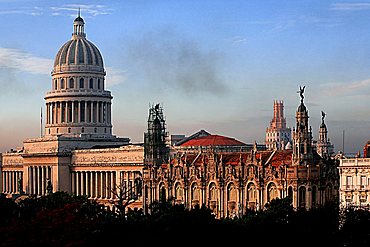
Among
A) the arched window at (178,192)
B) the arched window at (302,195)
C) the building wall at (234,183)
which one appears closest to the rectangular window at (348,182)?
the building wall at (234,183)

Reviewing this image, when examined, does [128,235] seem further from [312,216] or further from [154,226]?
[312,216]

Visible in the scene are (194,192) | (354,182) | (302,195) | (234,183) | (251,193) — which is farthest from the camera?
(194,192)

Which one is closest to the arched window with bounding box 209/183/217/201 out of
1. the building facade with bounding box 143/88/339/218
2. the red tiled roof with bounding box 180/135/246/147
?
the building facade with bounding box 143/88/339/218

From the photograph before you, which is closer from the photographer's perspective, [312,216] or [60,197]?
[312,216]

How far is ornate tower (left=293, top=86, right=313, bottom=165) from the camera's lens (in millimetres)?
136000

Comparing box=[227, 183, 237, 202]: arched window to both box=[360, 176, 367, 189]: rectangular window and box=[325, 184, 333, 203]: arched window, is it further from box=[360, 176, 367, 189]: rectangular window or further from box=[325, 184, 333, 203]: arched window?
box=[360, 176, 367, 189]: rectangular window

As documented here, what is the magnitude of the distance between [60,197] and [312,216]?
1995 inches

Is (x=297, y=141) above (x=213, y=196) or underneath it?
above

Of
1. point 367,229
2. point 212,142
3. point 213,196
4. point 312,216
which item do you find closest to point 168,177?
point 213,196

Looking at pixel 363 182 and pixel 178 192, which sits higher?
pixel 363 182

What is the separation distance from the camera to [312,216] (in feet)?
351

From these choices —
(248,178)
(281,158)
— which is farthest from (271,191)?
(281,158)

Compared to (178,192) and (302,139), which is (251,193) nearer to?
(302,139)

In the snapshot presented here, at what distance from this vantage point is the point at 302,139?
137 metres
